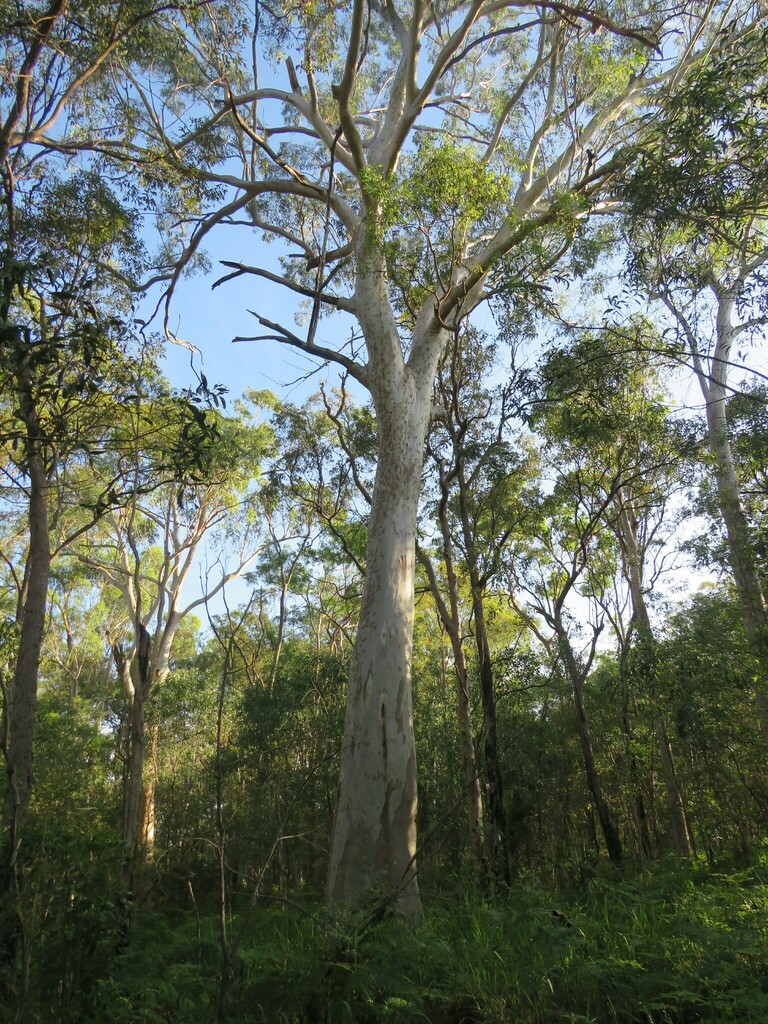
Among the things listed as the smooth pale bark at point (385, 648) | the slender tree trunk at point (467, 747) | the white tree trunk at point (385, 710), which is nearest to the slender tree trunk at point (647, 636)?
the slender tree trunk at point (467, 747)

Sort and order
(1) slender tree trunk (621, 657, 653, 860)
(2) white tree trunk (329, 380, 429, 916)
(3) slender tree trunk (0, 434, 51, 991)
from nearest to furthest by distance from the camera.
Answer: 1. (2) white tree trunk (329, 380, 429, 916)
2. (3) slender tree trunk (0, 434, 51, 991)
3. (1) slender tree trunk (621, 657, 653, 860)

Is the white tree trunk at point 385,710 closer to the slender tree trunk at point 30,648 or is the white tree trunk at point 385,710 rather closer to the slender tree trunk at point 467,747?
the slender tree trunk at point 467,747

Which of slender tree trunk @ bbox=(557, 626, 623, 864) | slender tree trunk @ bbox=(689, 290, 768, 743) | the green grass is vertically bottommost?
the green grass

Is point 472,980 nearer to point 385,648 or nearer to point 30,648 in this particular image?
point 385,648

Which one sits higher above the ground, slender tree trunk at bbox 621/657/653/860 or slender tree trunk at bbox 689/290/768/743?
slender tree trunk at bbox 689/290/768/743

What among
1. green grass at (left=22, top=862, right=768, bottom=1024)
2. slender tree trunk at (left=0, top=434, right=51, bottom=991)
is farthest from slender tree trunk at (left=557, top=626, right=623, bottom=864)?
slender tree trunk at (left=0, top=434, right=51, bottom=991)

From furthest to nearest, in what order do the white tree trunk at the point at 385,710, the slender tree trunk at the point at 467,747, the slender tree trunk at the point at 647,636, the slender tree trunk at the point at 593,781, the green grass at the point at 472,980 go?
the slender tree trunk at the point at 647,636 < the slender tree trunk at the point at 593,781 < the slender tree trunk at the point at 467,747 < the white tree trunk at the point at 385,710 < the green grass at the point at 472,980

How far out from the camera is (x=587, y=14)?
18.1 feet

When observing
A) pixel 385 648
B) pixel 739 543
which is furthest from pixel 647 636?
pixel 385 648

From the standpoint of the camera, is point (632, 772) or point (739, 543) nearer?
point (739, 543)

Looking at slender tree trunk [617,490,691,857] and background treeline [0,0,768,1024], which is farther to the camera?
slender tree trunk [617,490,691,857]

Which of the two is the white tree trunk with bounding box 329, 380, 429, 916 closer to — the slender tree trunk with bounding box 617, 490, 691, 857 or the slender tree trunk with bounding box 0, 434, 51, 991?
the slender tree trunk with bounding box 0, 434, 51, 991

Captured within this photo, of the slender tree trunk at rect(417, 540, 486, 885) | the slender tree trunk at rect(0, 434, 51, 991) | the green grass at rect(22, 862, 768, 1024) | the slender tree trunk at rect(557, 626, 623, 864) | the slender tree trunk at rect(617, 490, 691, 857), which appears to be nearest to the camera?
the green grass at rect(22, 862, 768, 1024)

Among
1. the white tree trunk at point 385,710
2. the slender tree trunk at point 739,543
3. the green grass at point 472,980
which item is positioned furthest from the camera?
the slender tree trunk at point 739,543
